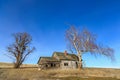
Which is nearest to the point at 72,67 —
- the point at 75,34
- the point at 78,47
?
the point at 78,47

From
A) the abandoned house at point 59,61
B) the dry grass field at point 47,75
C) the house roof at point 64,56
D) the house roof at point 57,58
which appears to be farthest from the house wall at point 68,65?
the dry grass field at point 47,75

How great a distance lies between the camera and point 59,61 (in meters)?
58.6

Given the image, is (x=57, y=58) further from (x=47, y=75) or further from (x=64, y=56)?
(x=47, y=75)

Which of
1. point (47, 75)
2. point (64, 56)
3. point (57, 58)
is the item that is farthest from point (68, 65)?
point (47, 75)

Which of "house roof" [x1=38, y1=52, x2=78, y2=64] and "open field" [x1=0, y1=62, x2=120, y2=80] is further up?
"house roof" [x1=38, y1=52, x2=78, y2=64]

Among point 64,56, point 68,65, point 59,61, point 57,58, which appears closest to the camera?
point 59,61

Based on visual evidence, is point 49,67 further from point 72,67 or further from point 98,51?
point 98,51

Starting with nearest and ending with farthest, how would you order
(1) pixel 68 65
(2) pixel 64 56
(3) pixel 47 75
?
(3) pixel 47 75, (1) pixel 68 65, (2) pixel 64 56

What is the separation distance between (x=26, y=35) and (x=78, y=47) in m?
20.1

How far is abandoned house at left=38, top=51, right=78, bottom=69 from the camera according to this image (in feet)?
186

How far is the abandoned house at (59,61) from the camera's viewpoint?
56.7 m

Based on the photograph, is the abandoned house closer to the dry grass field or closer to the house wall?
the house wall

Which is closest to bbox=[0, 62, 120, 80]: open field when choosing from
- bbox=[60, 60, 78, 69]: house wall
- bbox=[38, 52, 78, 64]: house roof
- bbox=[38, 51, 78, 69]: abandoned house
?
bbox=[38, 51, 78, 69]: abandoned house

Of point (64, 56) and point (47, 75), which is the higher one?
point (64, 56)
